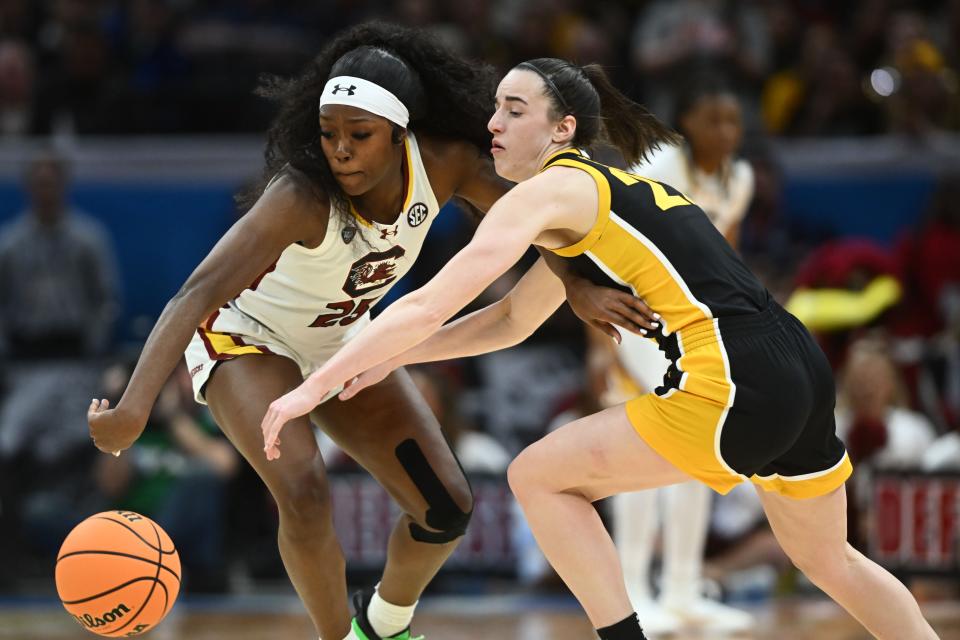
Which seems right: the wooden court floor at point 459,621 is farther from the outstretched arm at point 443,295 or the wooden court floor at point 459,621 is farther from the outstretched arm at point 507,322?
the outstretched arm at point 443,295

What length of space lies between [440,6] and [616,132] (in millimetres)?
6912

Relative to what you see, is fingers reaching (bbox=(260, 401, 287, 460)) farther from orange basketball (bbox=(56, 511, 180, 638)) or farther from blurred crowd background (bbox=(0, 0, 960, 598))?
blurred crowd background (bbox=(0, 0, 960, 598))

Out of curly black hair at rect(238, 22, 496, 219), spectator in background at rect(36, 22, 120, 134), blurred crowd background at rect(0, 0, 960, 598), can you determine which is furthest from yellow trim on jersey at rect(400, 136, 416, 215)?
spectator in background at rect(36, 22, 120, 134)

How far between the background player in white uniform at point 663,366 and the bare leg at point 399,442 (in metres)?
1.73

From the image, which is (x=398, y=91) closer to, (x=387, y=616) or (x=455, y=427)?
(x=387, y=616)

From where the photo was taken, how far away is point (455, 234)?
932 centimetres

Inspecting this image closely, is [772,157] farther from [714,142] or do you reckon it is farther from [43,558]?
[43,558]

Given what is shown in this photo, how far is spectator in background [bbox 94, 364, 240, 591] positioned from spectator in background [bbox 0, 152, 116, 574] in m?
0.37

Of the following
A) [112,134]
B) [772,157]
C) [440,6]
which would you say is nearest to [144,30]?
[112,134]

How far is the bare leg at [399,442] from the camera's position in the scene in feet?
16.6

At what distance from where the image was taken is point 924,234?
9.38m

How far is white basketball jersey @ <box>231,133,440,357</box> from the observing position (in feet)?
15.9

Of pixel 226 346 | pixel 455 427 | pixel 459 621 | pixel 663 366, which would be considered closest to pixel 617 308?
pixel 226 346

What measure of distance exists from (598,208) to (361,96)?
0.94 meters
